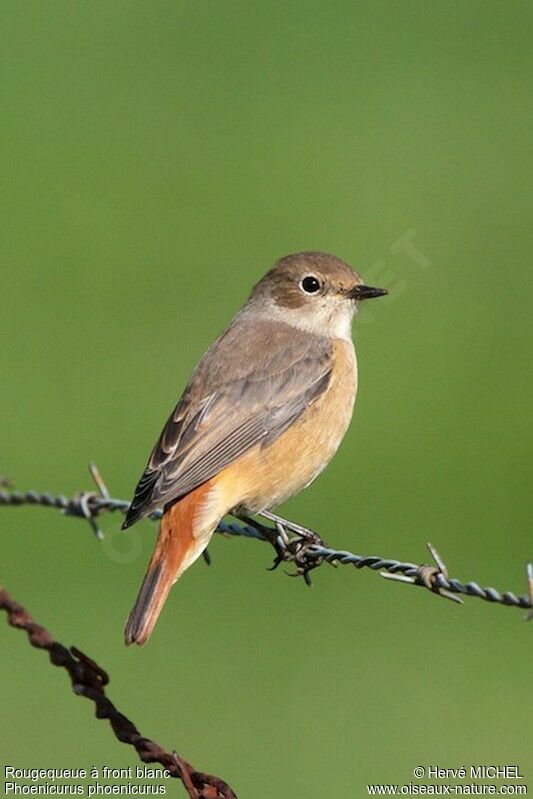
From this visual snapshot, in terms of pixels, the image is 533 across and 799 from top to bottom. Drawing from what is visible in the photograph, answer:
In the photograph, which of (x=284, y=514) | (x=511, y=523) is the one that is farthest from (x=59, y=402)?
(x=511, y=523)

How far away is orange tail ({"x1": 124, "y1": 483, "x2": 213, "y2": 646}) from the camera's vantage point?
6109 millimetres

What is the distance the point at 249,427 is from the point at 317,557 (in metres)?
0.72

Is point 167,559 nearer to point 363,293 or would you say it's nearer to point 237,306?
point 363,293

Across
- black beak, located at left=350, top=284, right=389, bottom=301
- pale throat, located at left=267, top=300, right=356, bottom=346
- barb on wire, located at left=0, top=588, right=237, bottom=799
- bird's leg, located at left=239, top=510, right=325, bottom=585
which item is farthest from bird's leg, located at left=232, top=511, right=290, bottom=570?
barb on wire, located at left=0, top=588, right=237, bottom=799

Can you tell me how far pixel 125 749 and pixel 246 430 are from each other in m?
2.25

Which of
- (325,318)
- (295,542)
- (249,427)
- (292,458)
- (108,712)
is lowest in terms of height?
(108,712)

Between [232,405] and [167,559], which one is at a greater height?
[232,405]

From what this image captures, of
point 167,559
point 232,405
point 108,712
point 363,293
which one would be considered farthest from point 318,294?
point 108,712

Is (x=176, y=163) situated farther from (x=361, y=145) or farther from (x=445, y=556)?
(x=445, y=556)

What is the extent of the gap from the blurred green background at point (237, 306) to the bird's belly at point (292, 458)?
5.88ft

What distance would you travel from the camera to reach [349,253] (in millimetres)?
14250

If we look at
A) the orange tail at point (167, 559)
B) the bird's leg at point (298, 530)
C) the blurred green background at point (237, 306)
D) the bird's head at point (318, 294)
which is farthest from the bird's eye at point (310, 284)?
the blurred green background at point (237, 306)

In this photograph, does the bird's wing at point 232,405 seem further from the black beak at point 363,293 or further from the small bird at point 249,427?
the black beak at point 363,293

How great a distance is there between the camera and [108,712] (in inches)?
206
